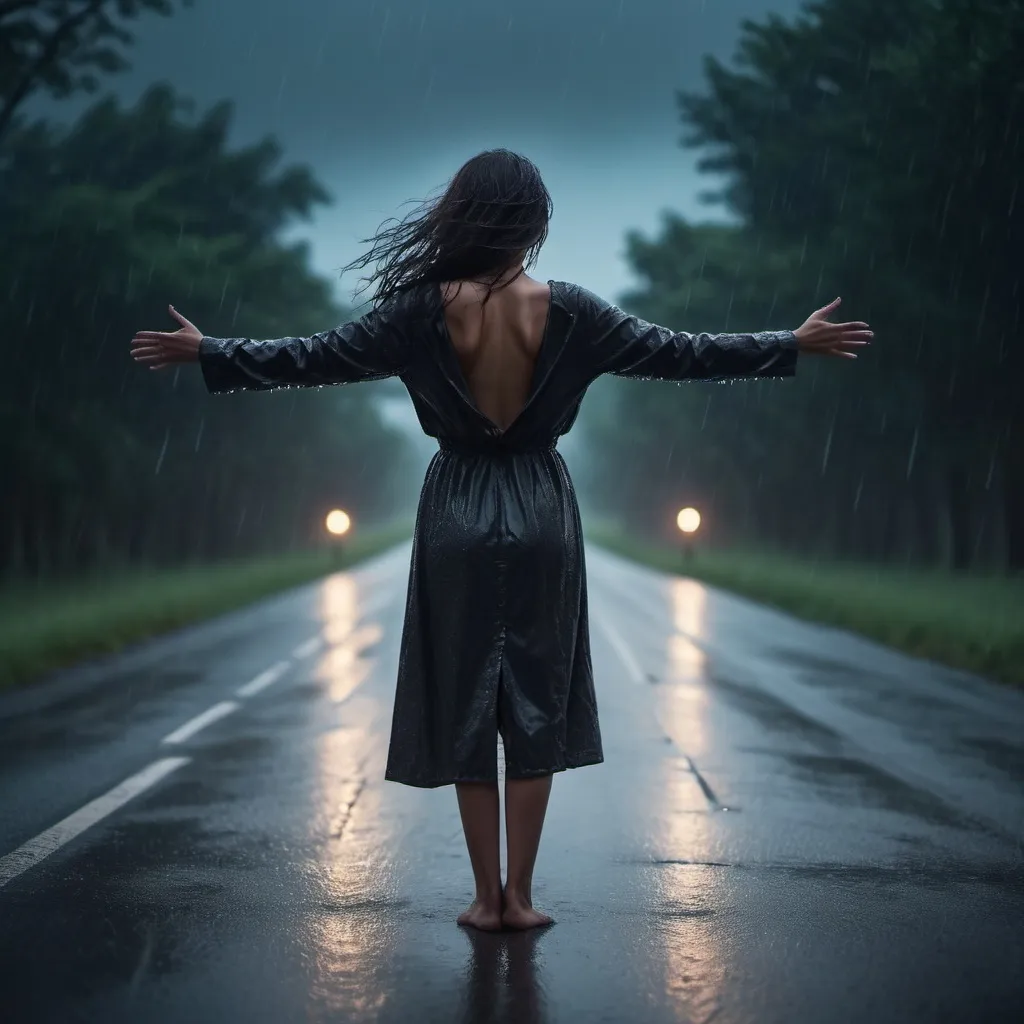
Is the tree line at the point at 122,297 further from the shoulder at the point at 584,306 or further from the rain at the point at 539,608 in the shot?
the shoulder at the point at 584,306

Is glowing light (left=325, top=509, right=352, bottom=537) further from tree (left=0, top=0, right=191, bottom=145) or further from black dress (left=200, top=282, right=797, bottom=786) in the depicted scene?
black dress (left=200, top=282, right=797, bottom=786)

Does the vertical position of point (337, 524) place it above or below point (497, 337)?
below

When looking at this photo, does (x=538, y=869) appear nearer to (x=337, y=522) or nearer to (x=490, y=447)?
(x=490, y=447)

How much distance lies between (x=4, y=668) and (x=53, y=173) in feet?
79.4

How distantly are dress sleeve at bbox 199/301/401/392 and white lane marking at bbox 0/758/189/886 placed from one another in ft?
6.45

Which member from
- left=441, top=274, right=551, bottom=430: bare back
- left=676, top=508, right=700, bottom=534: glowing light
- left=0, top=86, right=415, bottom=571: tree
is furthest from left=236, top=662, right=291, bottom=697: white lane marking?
left=676, top=508, right=700, bottom=534: glowing light

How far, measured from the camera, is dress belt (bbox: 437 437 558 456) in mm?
4324

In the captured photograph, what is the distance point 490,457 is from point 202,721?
5841mm

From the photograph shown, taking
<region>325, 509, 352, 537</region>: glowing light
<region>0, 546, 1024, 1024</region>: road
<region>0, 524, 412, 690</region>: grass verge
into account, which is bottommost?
<region>0, 524, 412, 690</region>: grass verge

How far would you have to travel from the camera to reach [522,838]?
4.27 metres

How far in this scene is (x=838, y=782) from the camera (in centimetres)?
729

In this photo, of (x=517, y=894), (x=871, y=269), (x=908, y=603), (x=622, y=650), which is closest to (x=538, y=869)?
(x=517, y=894)

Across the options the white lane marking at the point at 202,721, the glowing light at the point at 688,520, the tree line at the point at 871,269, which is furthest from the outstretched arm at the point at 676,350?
the glowing light at the point at 688,520

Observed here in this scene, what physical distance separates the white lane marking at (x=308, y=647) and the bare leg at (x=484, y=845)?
10769mm
